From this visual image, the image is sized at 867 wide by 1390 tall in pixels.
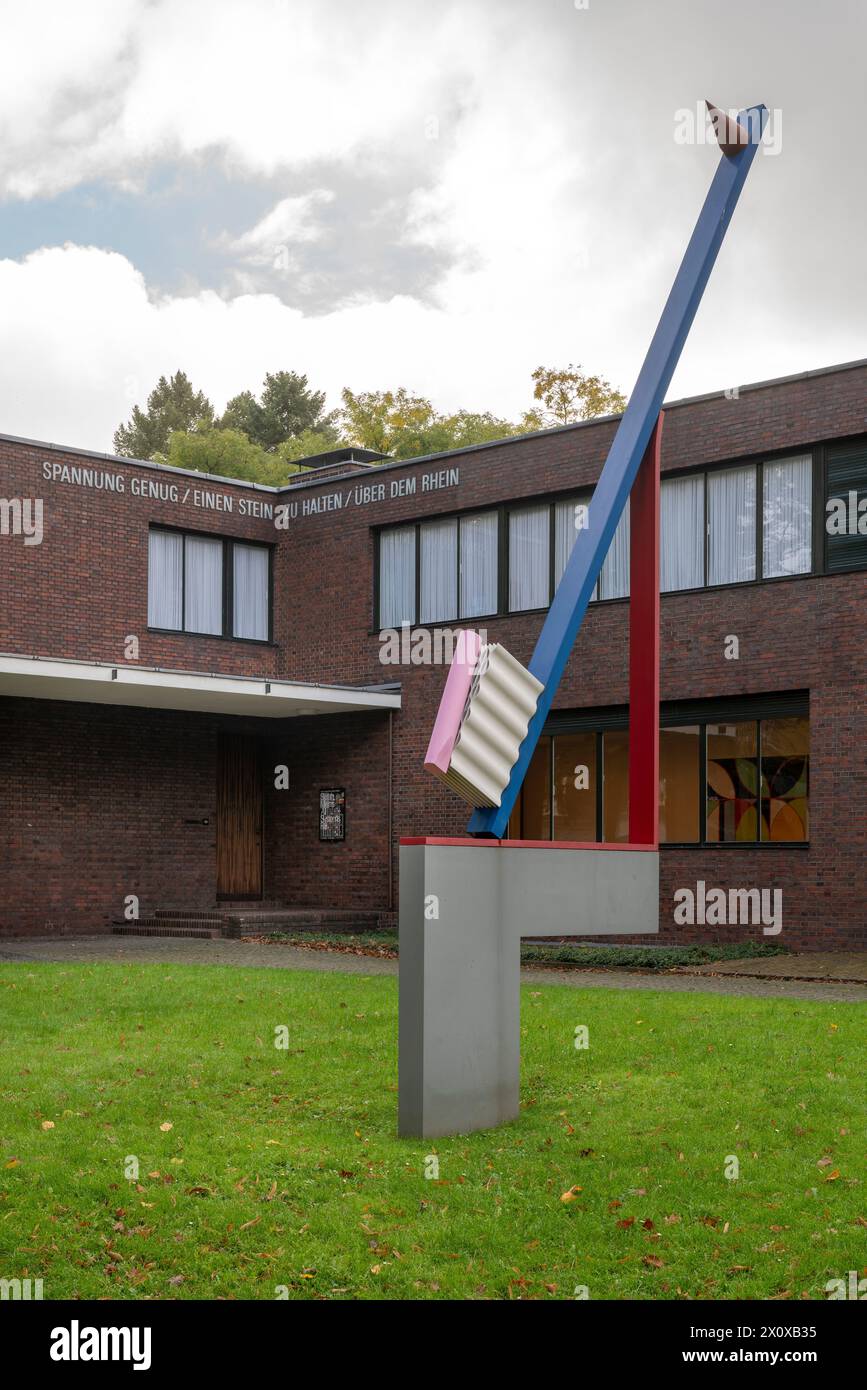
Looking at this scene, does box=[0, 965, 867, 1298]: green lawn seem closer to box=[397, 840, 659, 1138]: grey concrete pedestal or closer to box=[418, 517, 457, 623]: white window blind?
box=[397, 840, 659, 1138]: grey concrete pedestal

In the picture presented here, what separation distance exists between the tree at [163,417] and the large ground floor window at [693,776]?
162ft

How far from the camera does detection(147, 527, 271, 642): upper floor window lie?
79.5 ft

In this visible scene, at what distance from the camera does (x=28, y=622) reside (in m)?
22.3

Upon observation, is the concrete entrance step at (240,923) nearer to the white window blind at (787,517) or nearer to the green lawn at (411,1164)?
the white window blind at (787,517)

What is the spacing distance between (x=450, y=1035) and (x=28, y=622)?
15.7 meters

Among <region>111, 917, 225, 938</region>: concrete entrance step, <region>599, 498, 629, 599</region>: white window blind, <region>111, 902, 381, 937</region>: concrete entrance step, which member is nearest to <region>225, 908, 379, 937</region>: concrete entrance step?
<region>111, 902, 381, 937</region>: concrete entrance step

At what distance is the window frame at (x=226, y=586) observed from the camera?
961 inches

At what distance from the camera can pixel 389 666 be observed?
24078 millimetres

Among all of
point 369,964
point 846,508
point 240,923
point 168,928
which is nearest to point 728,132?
point 846,508

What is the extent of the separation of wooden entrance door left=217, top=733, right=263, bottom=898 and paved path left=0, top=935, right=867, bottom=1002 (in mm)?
3887

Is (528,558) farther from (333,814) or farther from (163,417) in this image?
(163,417)

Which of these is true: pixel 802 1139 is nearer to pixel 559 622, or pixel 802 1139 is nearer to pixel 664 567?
pixel 559 622
